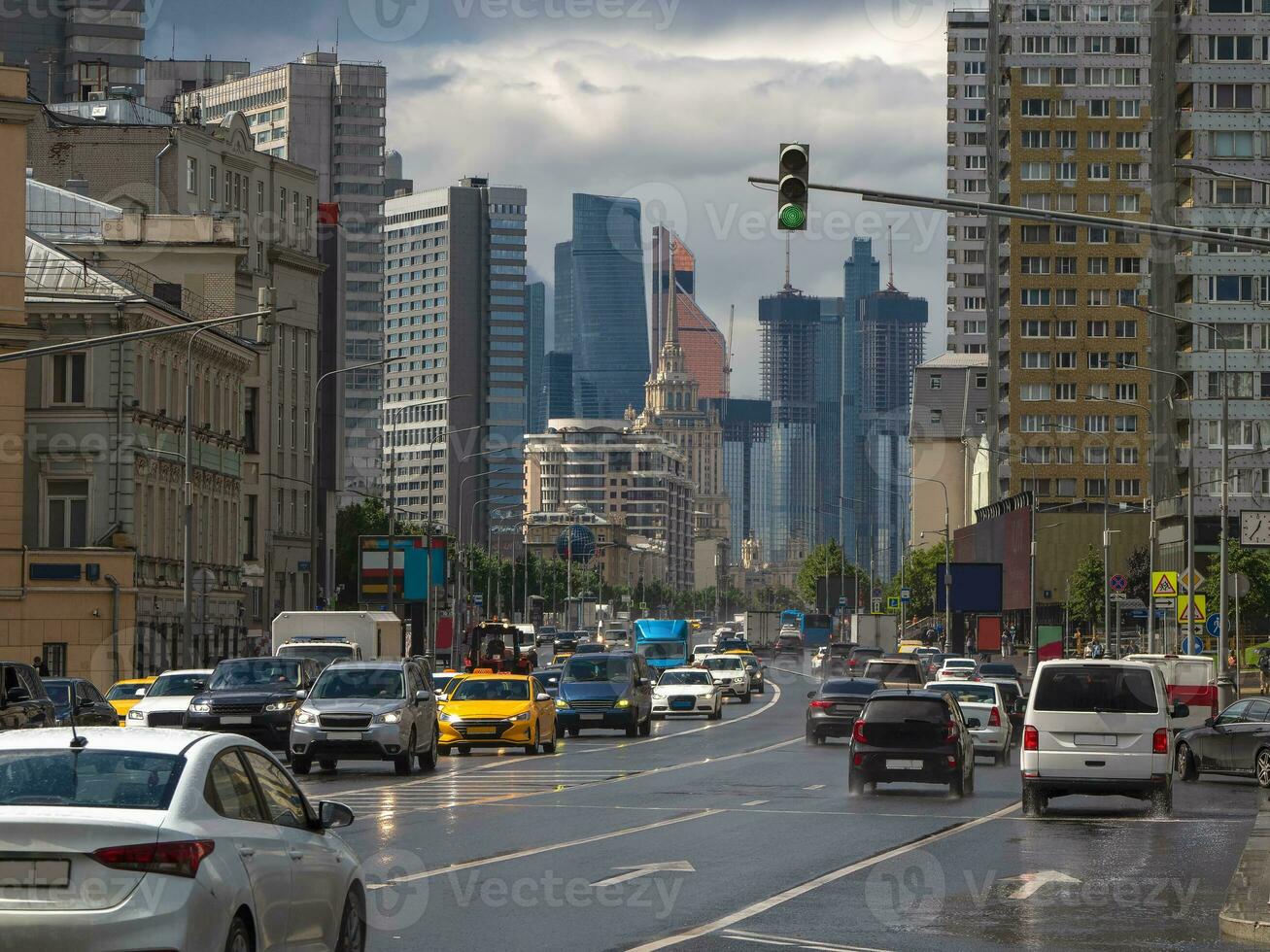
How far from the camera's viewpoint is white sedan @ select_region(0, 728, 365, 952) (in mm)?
8914

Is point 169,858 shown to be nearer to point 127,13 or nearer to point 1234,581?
point 1234,581

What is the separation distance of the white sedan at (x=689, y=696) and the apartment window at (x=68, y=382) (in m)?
19.5

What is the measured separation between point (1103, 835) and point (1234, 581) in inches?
1200

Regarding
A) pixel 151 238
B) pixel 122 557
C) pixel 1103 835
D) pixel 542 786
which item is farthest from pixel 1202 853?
pixel 151 238

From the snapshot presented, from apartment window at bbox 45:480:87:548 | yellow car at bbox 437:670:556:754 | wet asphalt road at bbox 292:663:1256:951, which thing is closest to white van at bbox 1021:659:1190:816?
wet asphalt road at bbox 292:663:1256:951

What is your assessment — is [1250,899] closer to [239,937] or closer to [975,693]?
[239,937]

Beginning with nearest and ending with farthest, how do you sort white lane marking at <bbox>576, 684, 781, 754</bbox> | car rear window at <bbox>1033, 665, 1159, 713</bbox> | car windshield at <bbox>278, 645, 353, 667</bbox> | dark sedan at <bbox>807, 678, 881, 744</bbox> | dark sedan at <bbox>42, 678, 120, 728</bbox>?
car rear window at <bbox>1033, 665, 1159, 713</bbox> → dark sedan at <bbox>42, 678, 120, 728</bbox> → white lane marking at <bbox>576, 684, 781, 754</bbox> → dark sedan at <bbox>807, 678, 881, 744</bbox> → car windshield at <bbox>278, 645, 353, 667</bbox>

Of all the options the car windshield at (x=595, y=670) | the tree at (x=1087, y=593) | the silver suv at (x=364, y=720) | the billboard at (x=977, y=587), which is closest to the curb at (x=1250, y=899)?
the silver suv at (x=364, y=720)

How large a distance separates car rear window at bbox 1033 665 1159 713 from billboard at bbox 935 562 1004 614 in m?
73.3

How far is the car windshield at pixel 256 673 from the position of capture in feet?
120

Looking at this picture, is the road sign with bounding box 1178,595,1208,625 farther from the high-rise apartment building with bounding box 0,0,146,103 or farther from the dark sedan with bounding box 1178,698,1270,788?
the high-rise apartment building with bounding box 0,0,146,103

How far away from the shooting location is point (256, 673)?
122 feet

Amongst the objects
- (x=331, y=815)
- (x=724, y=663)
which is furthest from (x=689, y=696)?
(x=331, y=815)

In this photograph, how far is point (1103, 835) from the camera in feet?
74.0
